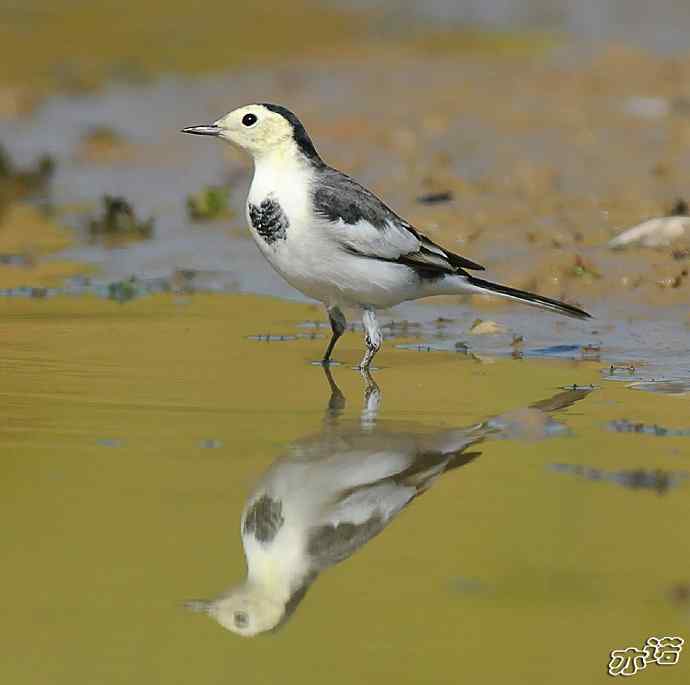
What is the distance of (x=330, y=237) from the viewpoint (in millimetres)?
7848

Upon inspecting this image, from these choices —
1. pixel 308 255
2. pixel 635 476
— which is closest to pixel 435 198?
pixel 308 255

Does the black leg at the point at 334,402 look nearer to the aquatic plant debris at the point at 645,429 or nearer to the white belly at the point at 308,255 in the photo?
the white belly at the point at 308,255

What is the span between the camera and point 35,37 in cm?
2258

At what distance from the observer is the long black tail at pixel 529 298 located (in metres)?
8.24

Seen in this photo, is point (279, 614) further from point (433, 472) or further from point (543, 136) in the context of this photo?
point (543, 136)

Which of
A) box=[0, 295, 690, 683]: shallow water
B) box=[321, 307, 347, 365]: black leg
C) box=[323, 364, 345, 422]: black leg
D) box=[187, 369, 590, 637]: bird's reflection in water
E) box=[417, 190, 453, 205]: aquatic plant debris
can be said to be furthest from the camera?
box=[417, 190, 453, 205]: aquatic plant debris

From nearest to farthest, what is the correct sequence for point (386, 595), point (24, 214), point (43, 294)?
point (386, 595), point (43, 294), point (24, 214)

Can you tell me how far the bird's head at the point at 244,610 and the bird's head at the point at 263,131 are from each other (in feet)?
13.0

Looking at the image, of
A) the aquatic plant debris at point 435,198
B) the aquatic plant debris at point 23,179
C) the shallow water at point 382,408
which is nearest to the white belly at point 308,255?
the shallow water at point 382,408

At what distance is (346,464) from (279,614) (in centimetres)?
155

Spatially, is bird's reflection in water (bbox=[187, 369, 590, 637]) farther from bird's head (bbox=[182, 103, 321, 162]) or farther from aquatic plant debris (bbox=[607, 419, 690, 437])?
bird's head (bbox=[182, 103, 321, 162])

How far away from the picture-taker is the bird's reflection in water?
4457mm

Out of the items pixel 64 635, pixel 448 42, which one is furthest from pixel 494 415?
pixel 448 42

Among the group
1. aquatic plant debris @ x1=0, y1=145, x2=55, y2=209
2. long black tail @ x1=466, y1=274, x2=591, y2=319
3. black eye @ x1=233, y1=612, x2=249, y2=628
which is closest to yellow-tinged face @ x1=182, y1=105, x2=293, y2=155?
long black tail @ x1=466, y1=274, x2=591, y2=319
